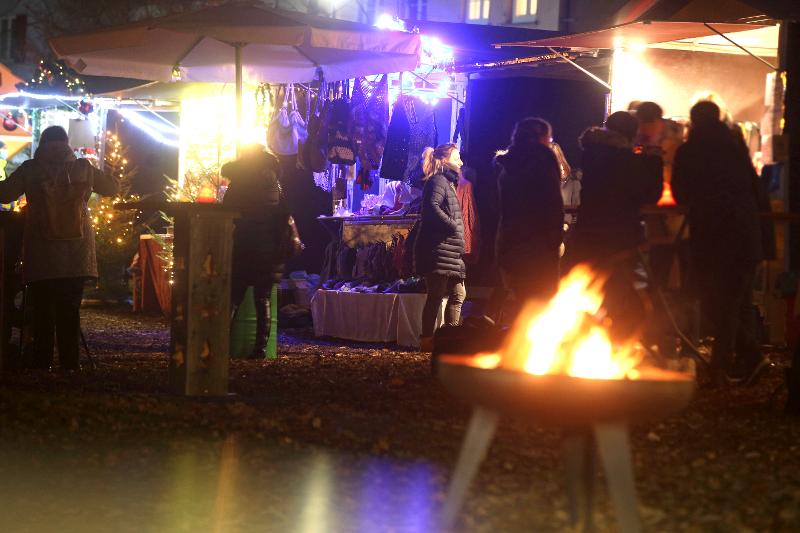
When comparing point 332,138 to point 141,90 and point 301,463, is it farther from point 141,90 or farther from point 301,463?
point 301,463

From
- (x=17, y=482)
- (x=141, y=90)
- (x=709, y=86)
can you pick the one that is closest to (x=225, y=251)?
(x=17, y=482)

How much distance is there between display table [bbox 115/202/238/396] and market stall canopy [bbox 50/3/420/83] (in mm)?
3297

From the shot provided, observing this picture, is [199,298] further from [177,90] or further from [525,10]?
[525,10]

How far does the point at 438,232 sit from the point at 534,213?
9.63 ft

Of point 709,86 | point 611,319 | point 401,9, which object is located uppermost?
point 401,9

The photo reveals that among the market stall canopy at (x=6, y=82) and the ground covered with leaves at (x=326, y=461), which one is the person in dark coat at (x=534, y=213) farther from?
the market stall canopy at (x=6, y=82)

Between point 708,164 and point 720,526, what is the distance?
13.9ft

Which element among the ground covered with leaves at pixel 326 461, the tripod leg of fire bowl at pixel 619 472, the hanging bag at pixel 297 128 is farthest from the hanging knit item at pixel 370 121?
the tripod leg of fire bowl at pixel 619 472

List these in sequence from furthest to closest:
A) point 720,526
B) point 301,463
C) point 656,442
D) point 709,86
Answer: point 709,86 < point 656,442 < point 301,463 < point 720,526

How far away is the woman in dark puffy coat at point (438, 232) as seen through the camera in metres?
12.1

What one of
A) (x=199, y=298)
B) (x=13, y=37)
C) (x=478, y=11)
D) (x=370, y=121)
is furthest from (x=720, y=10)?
(x=13, y=37)

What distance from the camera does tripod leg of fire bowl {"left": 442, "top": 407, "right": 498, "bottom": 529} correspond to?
4.46 m

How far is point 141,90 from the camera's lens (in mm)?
17875

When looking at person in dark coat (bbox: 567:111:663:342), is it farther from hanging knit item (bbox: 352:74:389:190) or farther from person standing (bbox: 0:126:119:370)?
hanging knit item (bbox: 352:74:389:190)
